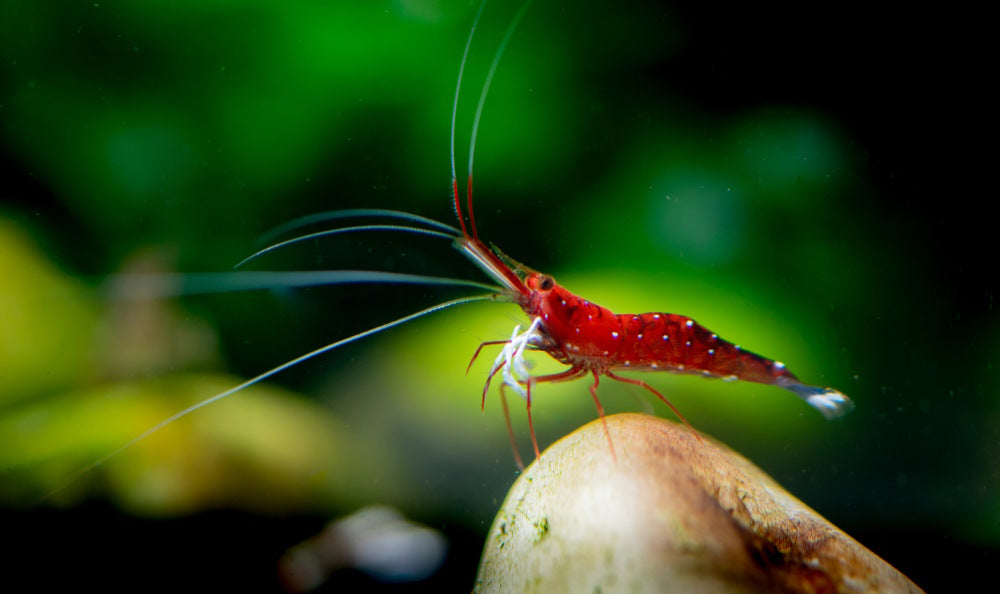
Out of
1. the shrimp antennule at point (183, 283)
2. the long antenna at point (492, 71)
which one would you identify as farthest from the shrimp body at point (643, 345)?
the long antenna at point (492, 71)

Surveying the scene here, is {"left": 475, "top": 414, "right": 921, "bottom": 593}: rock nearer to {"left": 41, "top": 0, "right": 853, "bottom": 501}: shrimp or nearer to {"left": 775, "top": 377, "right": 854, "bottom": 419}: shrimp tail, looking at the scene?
{"left": 41, "top": 0, "right": 853, "bottom": 501}: shrimp

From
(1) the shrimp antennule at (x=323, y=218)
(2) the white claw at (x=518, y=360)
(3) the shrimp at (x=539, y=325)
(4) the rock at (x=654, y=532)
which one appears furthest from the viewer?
(1) the shrimp antennule at (x=323, y=218)

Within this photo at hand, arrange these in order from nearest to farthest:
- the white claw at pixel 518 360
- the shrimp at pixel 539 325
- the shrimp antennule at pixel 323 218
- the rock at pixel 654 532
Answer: the rock at pixel 654 532, the white claw at pixel 518 360, the shrimp at pixel 539 325, the shrimp antennule at pixel 323 218

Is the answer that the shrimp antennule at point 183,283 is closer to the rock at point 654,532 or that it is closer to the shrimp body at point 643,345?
the shrimp body at point 643,345

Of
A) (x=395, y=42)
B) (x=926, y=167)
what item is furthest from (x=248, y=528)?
(x=926, y=167)

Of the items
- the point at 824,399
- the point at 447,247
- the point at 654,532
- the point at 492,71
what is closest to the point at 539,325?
the point at 447,247

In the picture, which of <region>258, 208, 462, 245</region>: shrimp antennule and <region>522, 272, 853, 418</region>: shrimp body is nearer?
<region>522, 272, 853, 418</region>: shrimp body

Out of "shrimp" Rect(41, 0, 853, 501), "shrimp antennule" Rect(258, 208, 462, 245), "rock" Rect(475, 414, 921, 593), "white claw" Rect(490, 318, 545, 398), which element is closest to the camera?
"rock" Rect(475, 414, 921, 593)

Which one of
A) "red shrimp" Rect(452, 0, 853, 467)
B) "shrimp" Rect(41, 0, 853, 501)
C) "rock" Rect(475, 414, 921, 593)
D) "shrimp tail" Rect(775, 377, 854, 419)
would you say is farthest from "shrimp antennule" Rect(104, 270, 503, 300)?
A: "shrimp tail" Rect(775, 377, 854, 419)
